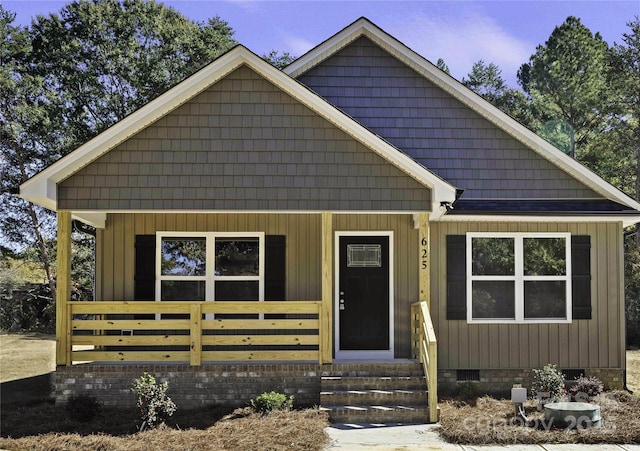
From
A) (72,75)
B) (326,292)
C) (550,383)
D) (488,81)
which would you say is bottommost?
(550,383)

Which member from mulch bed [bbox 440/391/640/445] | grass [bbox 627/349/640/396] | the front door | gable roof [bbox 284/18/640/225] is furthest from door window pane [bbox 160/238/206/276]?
grass [bbox 627/349/640/396]

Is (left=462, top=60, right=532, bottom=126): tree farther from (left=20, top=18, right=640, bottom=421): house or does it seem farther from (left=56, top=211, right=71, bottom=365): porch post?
(left=56, top=211, right=71, bottom=365): porch post

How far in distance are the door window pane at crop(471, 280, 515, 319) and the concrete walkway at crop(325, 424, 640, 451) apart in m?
3.20

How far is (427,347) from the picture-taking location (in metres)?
10.0

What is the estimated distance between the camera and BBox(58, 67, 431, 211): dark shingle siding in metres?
10.1

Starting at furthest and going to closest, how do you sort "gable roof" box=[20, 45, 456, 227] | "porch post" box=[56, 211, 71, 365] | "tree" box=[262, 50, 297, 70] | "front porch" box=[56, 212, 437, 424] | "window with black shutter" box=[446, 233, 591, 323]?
1. "tree" box=[262, 50, 297, 70]
2. "window with black shutter" box=[446, 233, 591, 323]
3. "front porch" box=[56, 212, 437, 424]
4. "porch post" box=[56, 211, 71, 365]
5. "gable roof" box=[20, 45, 456, 227]

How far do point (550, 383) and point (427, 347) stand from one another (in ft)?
6.66

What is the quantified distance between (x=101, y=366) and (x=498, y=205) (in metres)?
6.87

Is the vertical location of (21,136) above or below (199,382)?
above

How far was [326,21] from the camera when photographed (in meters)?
18.6

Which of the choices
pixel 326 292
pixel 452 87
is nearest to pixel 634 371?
pixel 452 87

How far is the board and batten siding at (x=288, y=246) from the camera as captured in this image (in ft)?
39.0

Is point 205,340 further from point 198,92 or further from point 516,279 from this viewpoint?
point 516,279

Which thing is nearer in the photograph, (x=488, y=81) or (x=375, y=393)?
(x=375, y=393)
